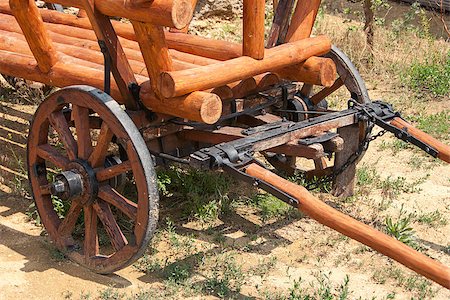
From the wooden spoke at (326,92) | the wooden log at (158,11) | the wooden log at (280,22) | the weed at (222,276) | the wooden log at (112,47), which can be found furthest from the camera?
the wooden spoke at (326,92)

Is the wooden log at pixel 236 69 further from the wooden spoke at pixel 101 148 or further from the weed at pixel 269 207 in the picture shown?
the weed at pixel 269 207

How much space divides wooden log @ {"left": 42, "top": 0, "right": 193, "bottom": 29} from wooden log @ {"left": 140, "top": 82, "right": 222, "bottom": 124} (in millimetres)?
450

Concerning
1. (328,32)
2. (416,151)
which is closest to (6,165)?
(416,151)

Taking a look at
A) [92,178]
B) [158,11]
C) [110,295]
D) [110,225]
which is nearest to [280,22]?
[158,11]

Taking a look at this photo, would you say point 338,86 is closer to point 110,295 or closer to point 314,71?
point 314,71

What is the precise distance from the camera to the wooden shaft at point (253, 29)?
14.8ft

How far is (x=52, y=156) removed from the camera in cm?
456

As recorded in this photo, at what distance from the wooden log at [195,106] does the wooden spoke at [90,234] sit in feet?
2.57

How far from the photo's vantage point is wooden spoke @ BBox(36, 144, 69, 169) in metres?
4.52

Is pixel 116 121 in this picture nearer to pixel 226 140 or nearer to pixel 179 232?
pixel 226 140

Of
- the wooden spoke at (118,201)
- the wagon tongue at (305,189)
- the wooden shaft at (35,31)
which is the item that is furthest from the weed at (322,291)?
the wooden shaft at (35,31)

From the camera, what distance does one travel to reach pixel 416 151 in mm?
6516

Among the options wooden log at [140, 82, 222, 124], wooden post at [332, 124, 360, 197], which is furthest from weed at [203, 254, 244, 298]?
wooden post at [332, 124, 360, 197]

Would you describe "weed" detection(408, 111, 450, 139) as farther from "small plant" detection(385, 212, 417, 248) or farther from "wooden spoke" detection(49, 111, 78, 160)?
"wooden spoke" detection(49, 111, 78, 160)
